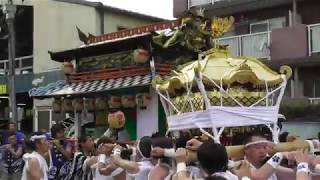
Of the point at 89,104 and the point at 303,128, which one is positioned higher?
the point at 89,104

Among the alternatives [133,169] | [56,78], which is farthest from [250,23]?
[133,169]

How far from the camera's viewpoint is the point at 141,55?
42.9ft

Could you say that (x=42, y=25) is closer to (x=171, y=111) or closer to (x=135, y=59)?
(x=135, y=59)

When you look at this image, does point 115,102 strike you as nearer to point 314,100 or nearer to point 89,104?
point 89,104

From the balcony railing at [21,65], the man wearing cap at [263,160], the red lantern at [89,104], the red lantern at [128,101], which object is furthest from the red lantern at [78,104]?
the balcony railing at [21,65]

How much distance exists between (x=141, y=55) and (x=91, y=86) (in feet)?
7.32

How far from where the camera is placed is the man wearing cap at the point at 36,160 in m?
7.12

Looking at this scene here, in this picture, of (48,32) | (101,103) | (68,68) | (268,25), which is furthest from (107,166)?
(48,32)

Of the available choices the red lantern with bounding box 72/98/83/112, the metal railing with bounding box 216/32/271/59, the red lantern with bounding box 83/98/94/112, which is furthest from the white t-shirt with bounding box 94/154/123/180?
the metal railing with bounding box 216/32/271/59

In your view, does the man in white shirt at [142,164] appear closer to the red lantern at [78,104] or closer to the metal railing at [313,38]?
the red lantern at [78,104]

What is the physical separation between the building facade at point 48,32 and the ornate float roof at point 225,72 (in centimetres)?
1611

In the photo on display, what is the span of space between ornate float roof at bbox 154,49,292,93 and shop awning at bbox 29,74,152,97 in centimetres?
500

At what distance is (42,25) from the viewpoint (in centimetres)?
2627

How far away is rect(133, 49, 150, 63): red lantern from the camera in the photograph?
13086 millimetres
